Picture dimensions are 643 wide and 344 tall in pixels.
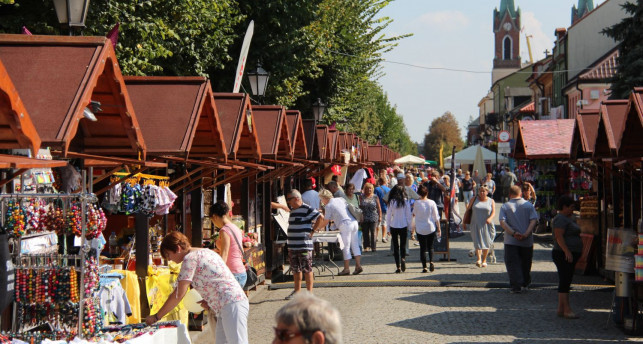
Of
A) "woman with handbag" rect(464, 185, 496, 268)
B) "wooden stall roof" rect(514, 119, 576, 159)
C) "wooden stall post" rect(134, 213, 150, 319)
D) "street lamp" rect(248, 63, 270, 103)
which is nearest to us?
"wooden stall post" rect(134, 213, 150, 319)

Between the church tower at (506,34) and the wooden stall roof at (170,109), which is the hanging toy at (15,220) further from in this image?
the church tower at (506,34)

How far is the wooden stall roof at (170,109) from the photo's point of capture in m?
10.2

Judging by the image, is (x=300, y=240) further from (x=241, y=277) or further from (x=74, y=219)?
(x=74, y=219)

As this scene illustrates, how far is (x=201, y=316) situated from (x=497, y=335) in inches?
149

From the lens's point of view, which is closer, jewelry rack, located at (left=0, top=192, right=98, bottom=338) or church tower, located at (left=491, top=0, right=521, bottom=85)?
jewelry rack, located at (left=0, top=192, right=98, bottom=338)

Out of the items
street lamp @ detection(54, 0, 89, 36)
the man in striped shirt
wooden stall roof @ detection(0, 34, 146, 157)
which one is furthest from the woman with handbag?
street lamp @ detection(54, 0, 89, 36)

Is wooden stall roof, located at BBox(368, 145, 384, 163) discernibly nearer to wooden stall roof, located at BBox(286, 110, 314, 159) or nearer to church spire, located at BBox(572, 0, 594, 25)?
wooden stall roof, located at BBox(286, 110, 314, 159)

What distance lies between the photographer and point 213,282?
779cm

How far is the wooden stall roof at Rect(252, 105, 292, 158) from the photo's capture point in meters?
16.1

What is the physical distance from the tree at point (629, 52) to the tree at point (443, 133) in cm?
14280

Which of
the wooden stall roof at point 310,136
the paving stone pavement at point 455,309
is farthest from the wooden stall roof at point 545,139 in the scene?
the wooden stall roof at point 310,136

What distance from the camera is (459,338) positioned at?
10672mm

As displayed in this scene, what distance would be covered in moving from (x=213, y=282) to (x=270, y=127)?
8827mm

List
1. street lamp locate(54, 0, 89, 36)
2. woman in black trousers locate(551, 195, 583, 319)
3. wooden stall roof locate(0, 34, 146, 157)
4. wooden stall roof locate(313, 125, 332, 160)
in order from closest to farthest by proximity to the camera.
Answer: wooden stall roof locate(0, 34, 146, 157) → street lamp locate(54, 0, 89, 36) → woman in black trousers locate(551, 195, 583, 319) → wooden stall roof locate(313, 125, 332, 160)
